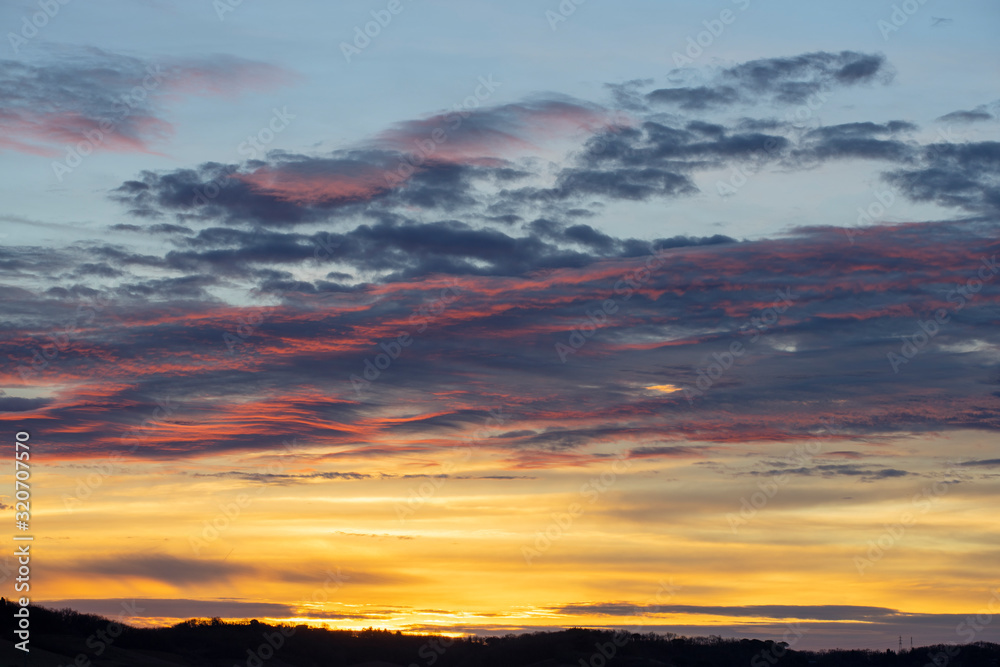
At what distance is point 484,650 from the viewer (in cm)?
14050

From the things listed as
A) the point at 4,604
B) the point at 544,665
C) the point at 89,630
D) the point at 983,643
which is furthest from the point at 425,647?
the point at 983,643

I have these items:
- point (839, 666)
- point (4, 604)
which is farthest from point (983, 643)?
point (4, 604)

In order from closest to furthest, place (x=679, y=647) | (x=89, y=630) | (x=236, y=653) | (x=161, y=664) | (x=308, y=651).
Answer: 1. (x=161, y=664)
2. (x=89, y=630)
3. (x=236, y=653)
4. (x=308, y=651)
5. (x=679, y=647)

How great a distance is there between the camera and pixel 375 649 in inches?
5418

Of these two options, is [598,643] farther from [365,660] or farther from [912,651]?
[912,651]

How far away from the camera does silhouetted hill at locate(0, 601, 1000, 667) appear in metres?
89.2

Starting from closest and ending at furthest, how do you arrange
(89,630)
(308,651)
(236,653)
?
(89,630)
(236,653)
(308,651)

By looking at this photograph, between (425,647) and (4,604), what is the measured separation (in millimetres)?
67896

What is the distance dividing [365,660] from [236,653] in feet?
91.3

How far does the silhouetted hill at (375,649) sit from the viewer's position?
293 ft

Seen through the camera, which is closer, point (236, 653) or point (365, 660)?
point (236, 653)

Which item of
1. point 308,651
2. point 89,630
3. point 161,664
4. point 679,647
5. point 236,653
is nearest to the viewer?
point 161,664

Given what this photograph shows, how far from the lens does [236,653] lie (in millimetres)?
108812

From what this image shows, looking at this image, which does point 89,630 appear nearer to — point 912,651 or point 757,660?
point 757,660
